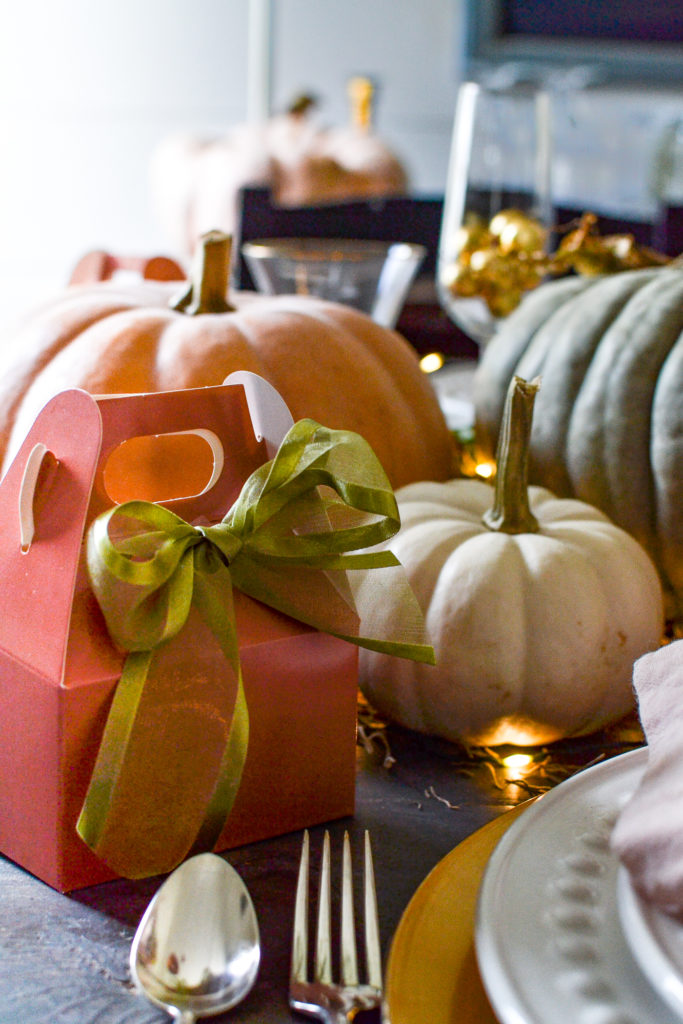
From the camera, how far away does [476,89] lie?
3.66 feet

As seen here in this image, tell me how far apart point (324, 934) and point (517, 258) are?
74cm

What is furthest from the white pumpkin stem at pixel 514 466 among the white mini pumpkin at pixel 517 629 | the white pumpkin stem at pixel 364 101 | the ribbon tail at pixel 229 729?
the white pumpkin stem at pixel 364 101

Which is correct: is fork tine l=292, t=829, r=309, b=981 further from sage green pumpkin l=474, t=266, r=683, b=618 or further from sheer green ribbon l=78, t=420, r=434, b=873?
sage green pumpkin l=474, t=266, r=683, b=618

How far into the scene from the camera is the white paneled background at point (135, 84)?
404cm

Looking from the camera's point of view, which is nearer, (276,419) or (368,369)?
(276,419)

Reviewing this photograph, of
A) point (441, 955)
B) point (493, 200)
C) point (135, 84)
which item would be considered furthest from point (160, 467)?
point (135, 84)

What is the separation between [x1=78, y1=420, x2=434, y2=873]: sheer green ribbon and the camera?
0.43 m

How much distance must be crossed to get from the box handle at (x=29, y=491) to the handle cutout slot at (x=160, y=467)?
15 cm

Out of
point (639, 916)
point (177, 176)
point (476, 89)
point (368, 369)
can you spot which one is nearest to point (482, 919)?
point (639, 916)

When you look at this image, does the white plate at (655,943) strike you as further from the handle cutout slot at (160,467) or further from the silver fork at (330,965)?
the handle cutout slot at (160,467)

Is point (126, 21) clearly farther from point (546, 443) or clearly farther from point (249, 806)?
point (249, 806)

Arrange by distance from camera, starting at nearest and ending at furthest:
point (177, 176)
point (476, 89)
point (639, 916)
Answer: point (639, 916), point (476, 89), point (177, 176)

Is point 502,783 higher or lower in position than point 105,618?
lower

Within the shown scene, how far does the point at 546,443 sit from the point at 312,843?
40cm
